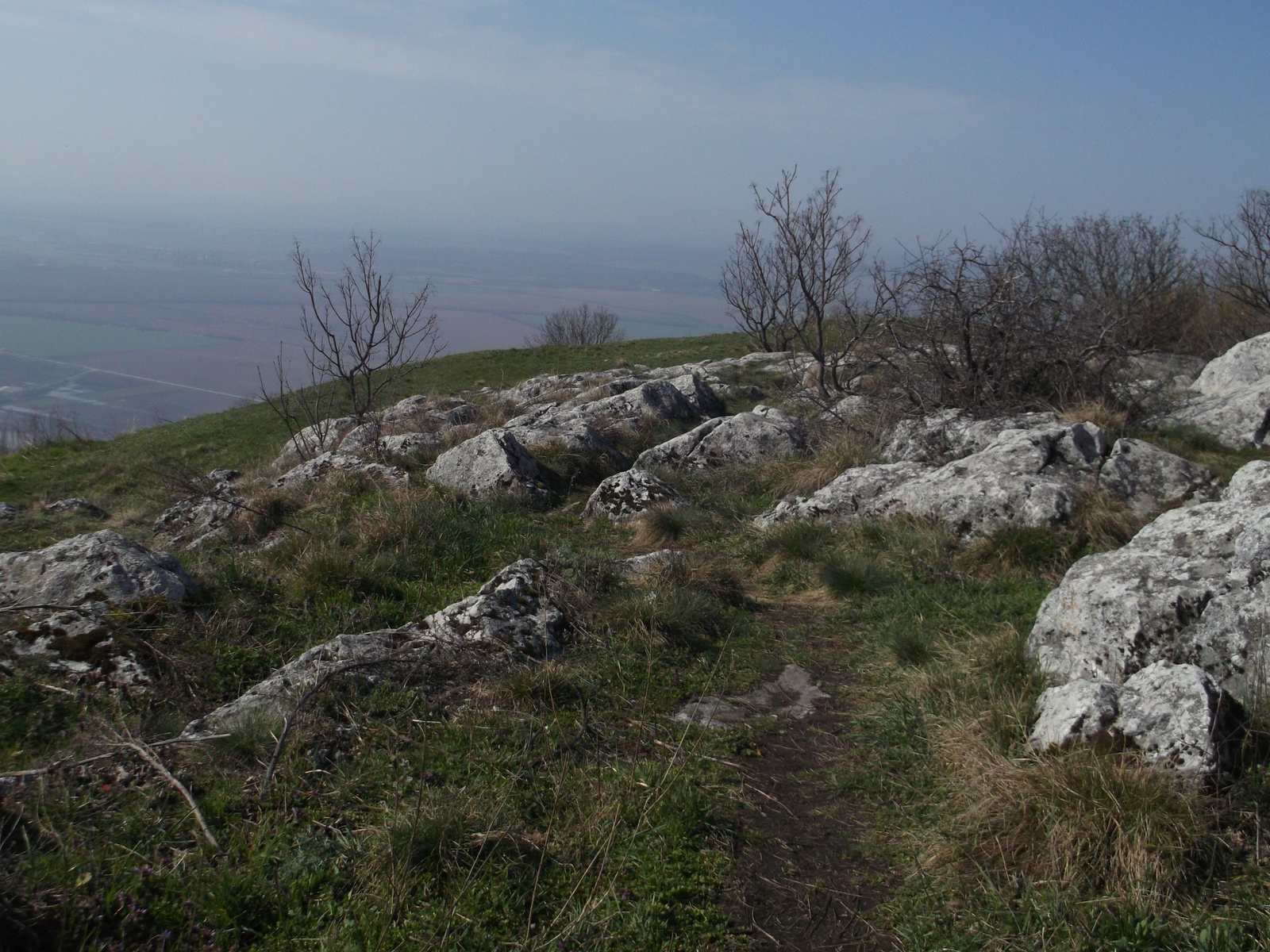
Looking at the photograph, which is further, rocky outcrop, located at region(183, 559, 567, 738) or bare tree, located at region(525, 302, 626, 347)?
bare tree, located at region(525, 302, 626, 347)

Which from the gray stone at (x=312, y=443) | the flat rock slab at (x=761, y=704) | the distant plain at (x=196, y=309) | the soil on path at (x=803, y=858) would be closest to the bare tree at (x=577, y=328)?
the distant plain at (x=196, y=309)

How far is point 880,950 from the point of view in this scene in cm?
241

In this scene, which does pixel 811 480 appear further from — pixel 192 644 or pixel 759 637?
pixel 192 644

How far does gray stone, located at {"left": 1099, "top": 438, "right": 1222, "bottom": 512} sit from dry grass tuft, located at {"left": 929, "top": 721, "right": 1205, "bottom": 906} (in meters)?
4.40

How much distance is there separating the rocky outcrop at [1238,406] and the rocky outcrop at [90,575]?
388 inches

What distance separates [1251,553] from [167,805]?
4.78 meters

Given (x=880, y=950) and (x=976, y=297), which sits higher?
(x=976, y=297)

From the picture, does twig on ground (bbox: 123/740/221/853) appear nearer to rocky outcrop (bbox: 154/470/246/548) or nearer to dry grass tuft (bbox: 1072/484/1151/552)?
rocky outcrop (bbox: 154/470/246/548)

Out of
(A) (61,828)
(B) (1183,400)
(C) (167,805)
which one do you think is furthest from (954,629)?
(B) (1183,400)

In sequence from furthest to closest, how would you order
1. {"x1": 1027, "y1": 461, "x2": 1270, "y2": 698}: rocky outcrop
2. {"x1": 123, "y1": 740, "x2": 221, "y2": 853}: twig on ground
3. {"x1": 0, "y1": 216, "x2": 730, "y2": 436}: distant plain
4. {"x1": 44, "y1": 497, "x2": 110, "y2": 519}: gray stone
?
1. {"x1": 0, "y1": 216, "x2": 730, "y2": 436}: distant plain
2. {"x1": 44, "y1": 497, "x2": 110, "y2": 519}: gray stone
3. {"x1": 1027, "y1": 461, "x2": 1270, "y2": 698}: rocky outcrop
4. {"x1": 123, "y1": 740, "x2": 221, "y2": 853}: twig on ground

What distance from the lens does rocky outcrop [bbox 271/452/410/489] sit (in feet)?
27.0

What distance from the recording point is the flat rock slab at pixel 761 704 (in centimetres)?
384

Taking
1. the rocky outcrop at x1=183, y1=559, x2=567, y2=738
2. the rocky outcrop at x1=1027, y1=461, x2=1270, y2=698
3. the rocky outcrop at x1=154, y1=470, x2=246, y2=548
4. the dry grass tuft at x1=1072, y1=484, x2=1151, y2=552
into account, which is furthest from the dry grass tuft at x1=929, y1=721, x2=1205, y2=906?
the rocky outcrop at x1=154, y1=470, x2=246, y2=548

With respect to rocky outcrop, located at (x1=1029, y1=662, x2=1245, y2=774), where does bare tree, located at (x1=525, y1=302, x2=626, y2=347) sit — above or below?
above
